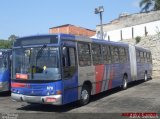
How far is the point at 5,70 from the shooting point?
56.6ft

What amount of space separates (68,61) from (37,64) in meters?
1.10

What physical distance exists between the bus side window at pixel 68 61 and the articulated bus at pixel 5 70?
19.7 ft

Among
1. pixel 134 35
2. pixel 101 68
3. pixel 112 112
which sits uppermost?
pixel 134 35

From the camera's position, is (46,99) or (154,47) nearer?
(46,99)

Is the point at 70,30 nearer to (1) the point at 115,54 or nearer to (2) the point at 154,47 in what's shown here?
(2) the point at 154,47

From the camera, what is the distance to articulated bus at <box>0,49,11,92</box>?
1700 cm

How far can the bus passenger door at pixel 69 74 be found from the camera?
11.6 metres

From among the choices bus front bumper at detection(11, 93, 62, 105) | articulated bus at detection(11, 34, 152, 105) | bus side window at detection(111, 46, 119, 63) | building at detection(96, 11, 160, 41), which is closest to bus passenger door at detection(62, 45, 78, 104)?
articulated bus at detection(11, 34, 152, 105)

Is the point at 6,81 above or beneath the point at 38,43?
beneath

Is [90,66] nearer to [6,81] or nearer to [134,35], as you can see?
[6,81]

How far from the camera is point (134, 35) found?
3844 centimetres

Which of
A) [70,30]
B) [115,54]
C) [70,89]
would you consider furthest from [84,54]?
[70,30]

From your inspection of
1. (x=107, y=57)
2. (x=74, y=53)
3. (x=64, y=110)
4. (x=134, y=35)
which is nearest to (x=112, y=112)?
(x=64, y=110)

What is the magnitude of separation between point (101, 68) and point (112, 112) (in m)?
3.95
